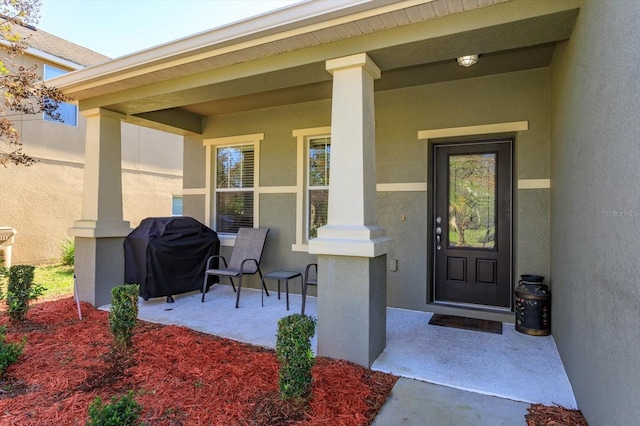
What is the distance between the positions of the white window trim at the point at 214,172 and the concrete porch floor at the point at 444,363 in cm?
157

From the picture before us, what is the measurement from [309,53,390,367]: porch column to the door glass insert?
6.05 feet

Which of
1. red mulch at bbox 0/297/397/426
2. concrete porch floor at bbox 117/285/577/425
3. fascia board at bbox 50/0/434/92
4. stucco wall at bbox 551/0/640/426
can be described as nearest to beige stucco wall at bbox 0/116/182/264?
fascia board at bbox 50/0/434/92

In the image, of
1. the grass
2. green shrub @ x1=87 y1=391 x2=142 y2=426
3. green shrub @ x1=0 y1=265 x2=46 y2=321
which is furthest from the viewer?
the grass

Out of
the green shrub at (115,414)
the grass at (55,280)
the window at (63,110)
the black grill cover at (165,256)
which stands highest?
the window at (63,110)

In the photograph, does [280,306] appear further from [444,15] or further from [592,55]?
[592,55]

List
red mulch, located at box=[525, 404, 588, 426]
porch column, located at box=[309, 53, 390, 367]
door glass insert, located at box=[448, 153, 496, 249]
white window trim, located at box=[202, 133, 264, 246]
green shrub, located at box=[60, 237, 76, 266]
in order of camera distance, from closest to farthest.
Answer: red mulch, located at box=[525, 404, 588, 426]
porch column, located at box=[309, 53, 390, 367]
door glass insert, located at box=[448, 153, 496, 249]
white window trim, located at box=[202, 133, 264, 246]
green shrub, located at box=[60, 237, 76, 266]

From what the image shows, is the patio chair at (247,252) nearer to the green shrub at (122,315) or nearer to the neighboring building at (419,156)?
the neighboring building at (419,156)

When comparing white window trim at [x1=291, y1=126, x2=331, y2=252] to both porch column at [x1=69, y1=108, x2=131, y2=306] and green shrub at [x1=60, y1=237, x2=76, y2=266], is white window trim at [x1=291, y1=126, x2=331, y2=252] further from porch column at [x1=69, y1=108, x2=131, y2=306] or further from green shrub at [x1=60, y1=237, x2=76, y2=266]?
green shrub at [x1=60, y1=237, x2=76, y2=266]

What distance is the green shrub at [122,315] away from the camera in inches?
122

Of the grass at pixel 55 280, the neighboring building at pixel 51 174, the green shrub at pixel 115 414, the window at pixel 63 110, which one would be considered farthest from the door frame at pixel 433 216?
the window at pixel 63 110

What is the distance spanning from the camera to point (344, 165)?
305cm

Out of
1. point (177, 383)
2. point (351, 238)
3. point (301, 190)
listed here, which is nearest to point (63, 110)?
point (301, 190)

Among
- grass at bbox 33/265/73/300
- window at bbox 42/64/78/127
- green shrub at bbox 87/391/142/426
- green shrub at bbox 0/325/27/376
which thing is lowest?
grass at bbox 33/265/73/300

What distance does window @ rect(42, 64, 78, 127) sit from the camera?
8.40 meters
